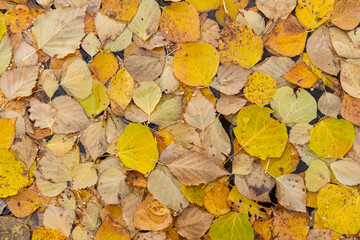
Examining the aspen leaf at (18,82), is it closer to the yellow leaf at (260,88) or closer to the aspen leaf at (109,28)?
the aspen leaf at (109,28)

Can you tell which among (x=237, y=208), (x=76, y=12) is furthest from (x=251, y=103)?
(x=76, y=12)

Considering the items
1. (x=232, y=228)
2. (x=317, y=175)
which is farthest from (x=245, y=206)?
(x=317, y=175)

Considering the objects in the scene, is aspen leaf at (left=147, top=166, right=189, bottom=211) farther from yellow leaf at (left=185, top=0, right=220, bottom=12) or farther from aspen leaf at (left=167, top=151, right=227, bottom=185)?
yellow leaf at (left=185, top=0, right=220, bottom=12)

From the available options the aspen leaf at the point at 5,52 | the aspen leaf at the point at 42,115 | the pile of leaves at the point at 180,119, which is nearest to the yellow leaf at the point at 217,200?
the pile of leaves at the point at 180,119

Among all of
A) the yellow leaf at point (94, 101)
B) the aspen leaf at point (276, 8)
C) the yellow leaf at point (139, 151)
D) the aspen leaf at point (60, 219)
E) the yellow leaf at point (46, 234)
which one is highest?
the aspen leaf at point (276, 8)

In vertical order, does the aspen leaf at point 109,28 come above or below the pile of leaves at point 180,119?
above

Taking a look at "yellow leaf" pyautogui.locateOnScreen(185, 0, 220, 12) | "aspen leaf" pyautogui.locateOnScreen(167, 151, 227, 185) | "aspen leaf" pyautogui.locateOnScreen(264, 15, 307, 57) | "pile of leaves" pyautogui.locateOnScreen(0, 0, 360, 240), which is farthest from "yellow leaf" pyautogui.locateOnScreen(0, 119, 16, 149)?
"aspen leaf" pyautogui.locateOnScreen(264, 15, 307, 57)

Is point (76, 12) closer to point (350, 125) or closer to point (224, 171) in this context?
point (224, 171)
